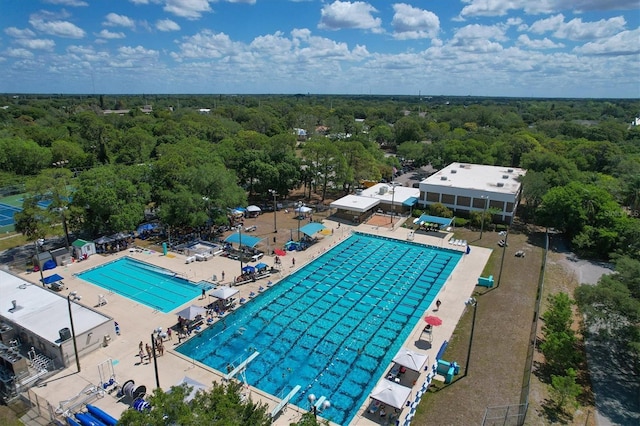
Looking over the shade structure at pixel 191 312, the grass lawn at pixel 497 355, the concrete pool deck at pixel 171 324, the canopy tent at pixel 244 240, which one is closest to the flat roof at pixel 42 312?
the concrete pool deck at pixel 171 324

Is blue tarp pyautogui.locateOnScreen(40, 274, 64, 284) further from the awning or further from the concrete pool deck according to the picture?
the awning

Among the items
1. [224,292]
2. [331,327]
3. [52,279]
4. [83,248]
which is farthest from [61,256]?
[331,327]

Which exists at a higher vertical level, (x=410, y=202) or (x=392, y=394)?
(x=410, y=202)

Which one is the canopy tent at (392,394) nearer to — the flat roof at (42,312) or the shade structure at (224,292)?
the shade structure at (224,292)

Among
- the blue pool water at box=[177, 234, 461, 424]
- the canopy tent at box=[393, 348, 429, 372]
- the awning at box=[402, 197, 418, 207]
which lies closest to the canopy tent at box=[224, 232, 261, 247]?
the blue pool water at box=[177, 234, 461, 424]

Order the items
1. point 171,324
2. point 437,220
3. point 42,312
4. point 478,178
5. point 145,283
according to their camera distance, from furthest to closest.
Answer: point 478,178 < point 437,220 < point 145,283 < point 171,324 < point 42,312

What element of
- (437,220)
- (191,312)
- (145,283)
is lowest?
(145,283)

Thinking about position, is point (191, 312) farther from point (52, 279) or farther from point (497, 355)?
point (497, 355)

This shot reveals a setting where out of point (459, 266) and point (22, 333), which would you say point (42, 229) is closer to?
point (22, 333)
